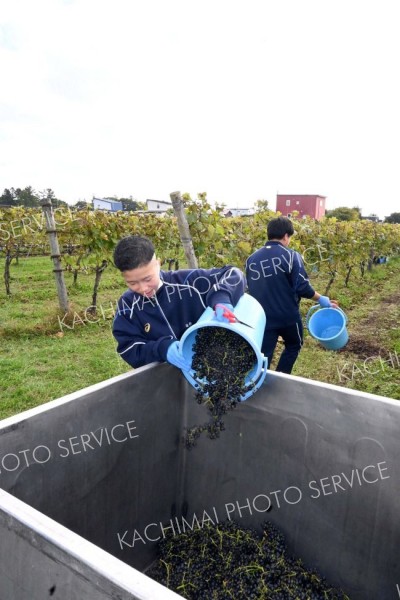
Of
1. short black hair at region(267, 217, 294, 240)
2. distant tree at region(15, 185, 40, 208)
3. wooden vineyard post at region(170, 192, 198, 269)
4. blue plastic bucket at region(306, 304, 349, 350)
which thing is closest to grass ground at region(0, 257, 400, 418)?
blue plastic bucket at region(306, 304, 349, 350)

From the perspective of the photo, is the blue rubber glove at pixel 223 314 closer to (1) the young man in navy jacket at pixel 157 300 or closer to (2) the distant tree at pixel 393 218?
(1) the young man in navy jacket at pixel 157 300

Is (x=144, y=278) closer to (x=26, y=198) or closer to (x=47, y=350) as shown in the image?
(x=47, y=350)

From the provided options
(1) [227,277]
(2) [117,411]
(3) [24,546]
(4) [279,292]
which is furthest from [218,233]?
(3) [24,546]

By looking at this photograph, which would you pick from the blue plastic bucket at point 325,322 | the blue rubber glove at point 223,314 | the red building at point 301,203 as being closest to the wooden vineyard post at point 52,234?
the blue plastic bucket at point 325,322

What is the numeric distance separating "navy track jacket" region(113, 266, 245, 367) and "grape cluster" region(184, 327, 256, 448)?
0.70 ft

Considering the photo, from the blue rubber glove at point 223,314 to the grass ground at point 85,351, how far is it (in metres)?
3.19

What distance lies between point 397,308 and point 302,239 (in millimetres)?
2614

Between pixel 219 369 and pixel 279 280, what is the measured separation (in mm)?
2160

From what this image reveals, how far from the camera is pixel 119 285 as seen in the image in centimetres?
1121

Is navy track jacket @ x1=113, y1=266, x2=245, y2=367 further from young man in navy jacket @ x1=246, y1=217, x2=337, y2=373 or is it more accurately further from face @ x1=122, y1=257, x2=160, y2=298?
young man in navy jacket @ x1=246, y1=217, x2=337, y2=373

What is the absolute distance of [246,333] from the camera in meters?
1.85

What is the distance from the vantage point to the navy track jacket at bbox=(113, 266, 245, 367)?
89.1 inches

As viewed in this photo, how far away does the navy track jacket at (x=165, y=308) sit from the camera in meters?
2.26

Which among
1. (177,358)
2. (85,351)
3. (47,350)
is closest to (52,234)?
(47,350)
